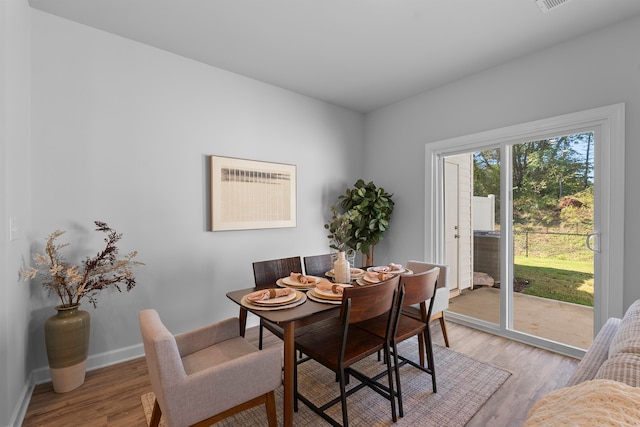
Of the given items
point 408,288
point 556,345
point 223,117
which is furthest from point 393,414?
point 223,117

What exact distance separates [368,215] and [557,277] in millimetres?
2037

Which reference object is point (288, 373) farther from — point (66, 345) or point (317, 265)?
point (66, 345)

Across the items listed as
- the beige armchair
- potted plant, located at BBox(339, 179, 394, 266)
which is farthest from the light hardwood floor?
potted plant, located at BBox(339, 179, 394, 266)

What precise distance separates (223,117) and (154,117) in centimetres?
67

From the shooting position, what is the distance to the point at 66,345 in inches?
82.0

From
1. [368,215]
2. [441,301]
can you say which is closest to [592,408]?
[441,301]

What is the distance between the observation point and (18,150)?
191cm

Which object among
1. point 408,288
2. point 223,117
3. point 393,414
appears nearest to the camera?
point 393,414

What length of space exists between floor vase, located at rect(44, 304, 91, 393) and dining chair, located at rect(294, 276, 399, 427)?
160cm

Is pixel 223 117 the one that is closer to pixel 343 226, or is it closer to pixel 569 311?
pixel 343 226

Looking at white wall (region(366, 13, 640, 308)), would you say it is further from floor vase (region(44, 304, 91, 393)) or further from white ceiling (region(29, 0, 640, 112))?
floor vase (region(44, 304, 91, 393))

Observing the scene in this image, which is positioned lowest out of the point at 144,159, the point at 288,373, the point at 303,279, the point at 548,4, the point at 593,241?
the point at 288,373

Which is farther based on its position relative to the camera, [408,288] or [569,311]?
[569,311]

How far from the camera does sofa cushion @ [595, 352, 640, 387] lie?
99 centimetres
